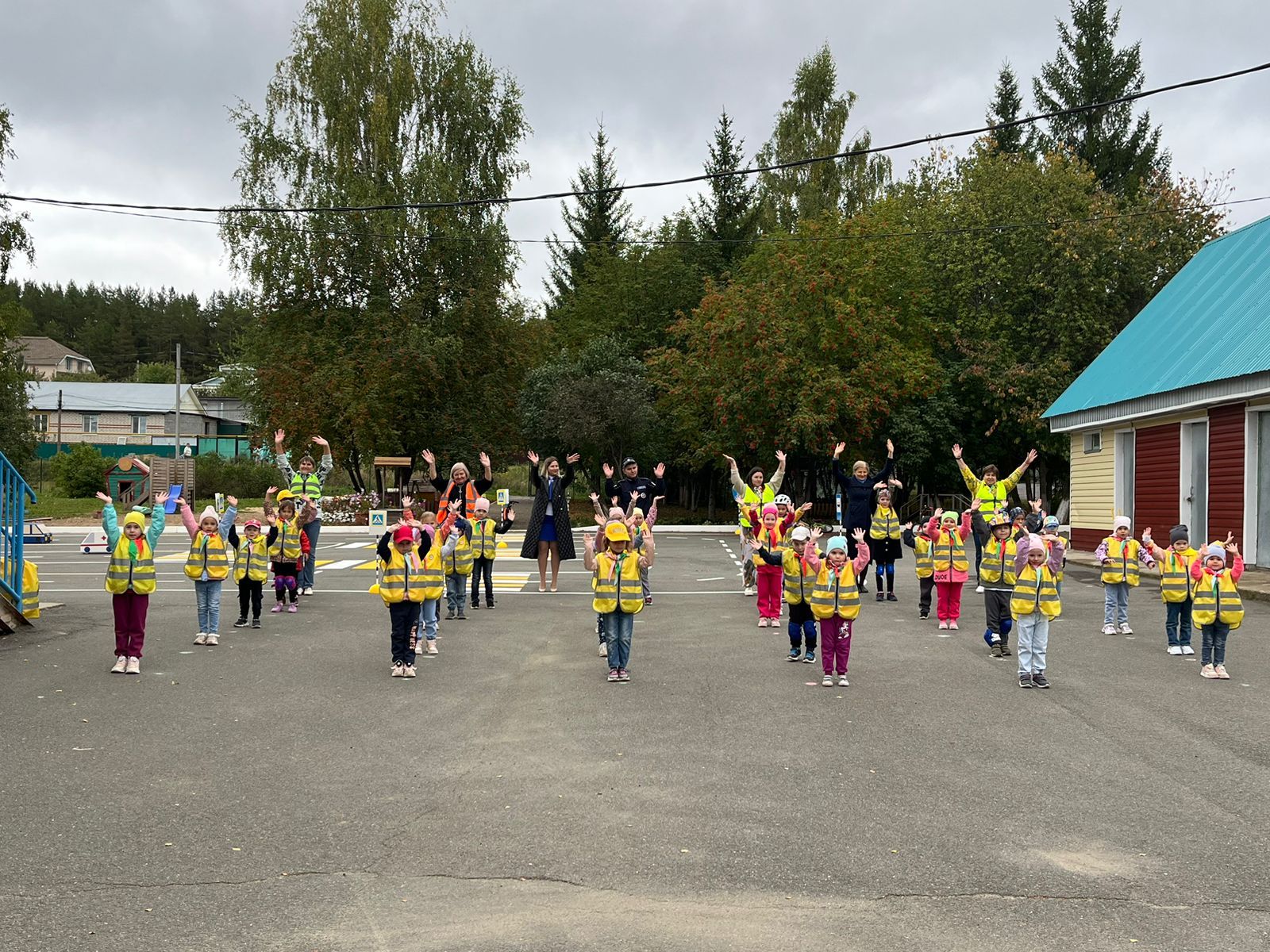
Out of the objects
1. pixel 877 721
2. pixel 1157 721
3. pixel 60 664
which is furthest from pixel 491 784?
pixel 60 664

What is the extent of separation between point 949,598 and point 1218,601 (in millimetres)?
3674

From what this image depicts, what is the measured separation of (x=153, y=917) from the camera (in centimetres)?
479

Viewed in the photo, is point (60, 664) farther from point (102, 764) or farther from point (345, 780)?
point (345, 780)

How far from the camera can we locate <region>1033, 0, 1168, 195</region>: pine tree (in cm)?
5541

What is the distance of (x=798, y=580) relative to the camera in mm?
11266

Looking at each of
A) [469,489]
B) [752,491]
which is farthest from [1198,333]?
[469,489]

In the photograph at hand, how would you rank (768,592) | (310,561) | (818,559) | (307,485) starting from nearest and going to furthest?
(818,559) → (768,592) → (307,485) → (310,561)

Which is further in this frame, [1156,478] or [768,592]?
[1156,478]

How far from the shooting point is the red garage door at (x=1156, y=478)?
24422mm

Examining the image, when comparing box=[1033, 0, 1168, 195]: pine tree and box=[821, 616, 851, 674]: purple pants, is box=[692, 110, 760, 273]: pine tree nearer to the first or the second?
box=[1033, 0, 1168, 195]: pine tree

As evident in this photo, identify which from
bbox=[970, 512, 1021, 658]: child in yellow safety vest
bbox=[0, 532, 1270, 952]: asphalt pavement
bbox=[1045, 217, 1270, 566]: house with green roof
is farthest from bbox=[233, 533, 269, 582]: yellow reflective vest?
bbox=[1045, 217, 1270, 566]: house with green roof

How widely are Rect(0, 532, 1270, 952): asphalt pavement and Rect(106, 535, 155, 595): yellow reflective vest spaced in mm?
792

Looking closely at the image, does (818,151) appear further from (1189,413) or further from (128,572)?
(128,572)

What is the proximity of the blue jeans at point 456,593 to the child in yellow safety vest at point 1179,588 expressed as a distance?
312 inches
